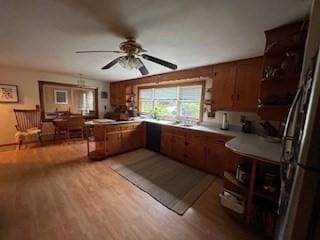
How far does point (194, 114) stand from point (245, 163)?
7.25 ft

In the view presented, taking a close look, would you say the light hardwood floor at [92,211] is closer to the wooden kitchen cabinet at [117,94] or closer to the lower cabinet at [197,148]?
the lower cabinet at [197,148]

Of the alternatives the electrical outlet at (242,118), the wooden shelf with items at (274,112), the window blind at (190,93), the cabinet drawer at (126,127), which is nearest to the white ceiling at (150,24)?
the wooden shelf with items at (274,112)

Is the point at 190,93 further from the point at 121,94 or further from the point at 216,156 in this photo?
the point at 121,94

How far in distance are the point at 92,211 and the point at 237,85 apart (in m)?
3.12

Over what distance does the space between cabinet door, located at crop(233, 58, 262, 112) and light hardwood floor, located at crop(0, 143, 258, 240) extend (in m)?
1.51

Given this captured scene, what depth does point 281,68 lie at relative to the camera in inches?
69.9

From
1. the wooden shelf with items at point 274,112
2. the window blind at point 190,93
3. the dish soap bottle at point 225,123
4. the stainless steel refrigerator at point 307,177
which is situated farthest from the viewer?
the window blind at point 190,93

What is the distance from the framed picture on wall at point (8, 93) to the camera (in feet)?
13.4

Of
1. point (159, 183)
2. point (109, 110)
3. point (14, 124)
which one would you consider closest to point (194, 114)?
point (159, 183)

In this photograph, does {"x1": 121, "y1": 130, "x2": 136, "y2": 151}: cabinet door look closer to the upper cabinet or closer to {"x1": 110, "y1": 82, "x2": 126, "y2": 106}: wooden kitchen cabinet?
→ {"x1": 110, "y1": 82, "x2": 126, "y2": 106}: wooden kitchen cabinet

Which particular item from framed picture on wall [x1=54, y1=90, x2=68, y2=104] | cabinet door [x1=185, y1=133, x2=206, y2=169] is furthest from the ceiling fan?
framed picture on wall [x1=54, y1=90, x2=68, y2=104]

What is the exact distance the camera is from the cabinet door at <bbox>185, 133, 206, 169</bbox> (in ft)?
10.1

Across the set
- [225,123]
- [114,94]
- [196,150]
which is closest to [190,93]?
[225,123]

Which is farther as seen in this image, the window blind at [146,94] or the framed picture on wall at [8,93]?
the window blind at [146,94]
